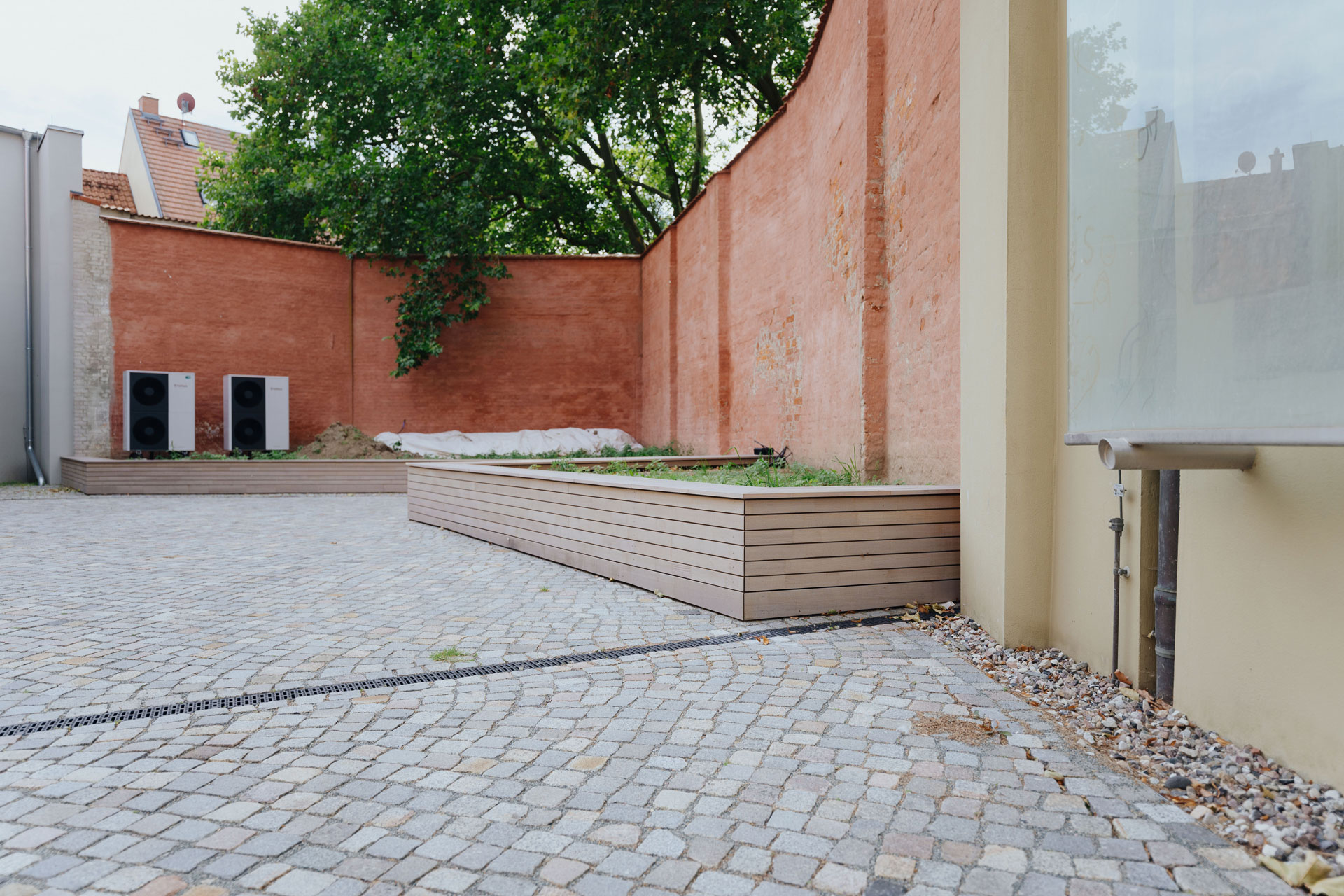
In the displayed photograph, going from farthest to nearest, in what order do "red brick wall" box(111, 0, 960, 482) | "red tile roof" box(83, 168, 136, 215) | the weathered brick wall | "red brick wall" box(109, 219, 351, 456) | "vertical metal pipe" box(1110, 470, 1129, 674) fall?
"red tile roof" box(83, 168, 136, 215), "red brick wall" box(109, 219, 351, 456), the weathered brick wall, "red brick wall" box(111, 0, 960, 482), "vertical metal pipe" box(1110, 470, 1129, 674)

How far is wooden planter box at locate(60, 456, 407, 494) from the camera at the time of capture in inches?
437

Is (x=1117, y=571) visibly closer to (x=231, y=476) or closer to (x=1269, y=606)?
(x=1269, y=606)

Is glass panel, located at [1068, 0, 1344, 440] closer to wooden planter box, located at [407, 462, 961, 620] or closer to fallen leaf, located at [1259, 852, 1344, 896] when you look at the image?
fallen leaf, located at [1259, 852, 1344, 896]

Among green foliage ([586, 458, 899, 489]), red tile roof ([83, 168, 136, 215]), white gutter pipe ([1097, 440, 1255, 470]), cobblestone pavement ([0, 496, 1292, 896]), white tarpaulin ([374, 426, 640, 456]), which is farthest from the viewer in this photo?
red tile roof ([83, 168, 136, 215])

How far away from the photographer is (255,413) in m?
12.4

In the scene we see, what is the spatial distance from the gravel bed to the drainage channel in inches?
31.9

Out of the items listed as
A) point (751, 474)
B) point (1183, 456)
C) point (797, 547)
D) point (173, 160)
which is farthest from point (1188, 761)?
point (173, 160)

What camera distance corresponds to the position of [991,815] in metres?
2.02

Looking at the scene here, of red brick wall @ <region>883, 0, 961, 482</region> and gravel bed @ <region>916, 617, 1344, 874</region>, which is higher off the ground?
red brick wall @ <region>883, 0, 961, 482</region>

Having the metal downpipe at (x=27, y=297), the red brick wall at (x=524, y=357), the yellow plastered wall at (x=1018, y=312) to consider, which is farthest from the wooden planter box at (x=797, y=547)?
the metal downpipe at (x=27, y=297)

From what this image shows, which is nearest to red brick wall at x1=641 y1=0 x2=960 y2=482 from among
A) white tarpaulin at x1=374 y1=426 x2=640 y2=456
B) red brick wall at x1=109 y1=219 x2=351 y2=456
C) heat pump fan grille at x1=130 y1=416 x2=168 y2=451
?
white tarpaulin at x1=374 y1=426 x2=640 y2=456

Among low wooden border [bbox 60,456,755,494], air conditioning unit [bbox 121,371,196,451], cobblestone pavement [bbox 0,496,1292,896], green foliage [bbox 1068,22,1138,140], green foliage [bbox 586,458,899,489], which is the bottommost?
cobblestone pavement [bbox 0,496,1292,896]

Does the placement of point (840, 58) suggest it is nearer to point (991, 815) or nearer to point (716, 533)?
point (716, 533)

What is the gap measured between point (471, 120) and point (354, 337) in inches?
202
